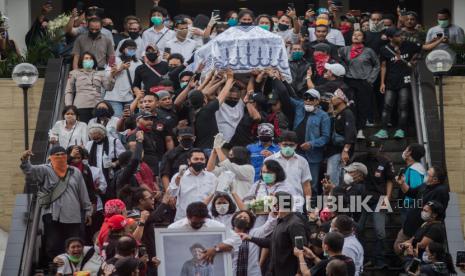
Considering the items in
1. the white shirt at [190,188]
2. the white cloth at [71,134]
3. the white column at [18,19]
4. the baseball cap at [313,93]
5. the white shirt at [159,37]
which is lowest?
the white shirt at [190,188]

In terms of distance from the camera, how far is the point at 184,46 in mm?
28969

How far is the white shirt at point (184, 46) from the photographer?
2884cm

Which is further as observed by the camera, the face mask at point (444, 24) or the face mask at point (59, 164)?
the face mask at point (444, 24)

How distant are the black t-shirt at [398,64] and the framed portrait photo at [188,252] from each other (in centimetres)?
687

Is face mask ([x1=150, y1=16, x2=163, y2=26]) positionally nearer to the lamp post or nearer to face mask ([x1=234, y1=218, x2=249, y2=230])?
the lamp post

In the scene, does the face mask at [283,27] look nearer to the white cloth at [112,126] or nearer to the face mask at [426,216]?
the white cloth at [112,126]

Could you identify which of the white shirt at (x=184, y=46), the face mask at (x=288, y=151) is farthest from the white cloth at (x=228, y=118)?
the white shirt at (x=184, y=46)

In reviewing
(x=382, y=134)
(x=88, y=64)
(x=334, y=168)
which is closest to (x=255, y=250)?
(x=334, y=168)

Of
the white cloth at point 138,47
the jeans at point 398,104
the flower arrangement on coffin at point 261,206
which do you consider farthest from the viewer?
the white cloth at point 138,47

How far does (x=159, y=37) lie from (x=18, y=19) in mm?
4786

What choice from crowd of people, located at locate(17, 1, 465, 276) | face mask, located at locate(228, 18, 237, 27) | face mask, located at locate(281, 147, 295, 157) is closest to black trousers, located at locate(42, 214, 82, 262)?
crowd of people, located at locate(17, 1, 465, 276)

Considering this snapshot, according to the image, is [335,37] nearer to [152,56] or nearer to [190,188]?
[152,56]

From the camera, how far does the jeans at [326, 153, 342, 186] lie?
24391mm

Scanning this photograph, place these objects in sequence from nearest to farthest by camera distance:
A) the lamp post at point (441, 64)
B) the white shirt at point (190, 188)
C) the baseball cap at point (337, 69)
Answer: the white shirt at point (190, 188) → the lamp post at point (441, 64) → the baseball cap at point (337, 69)
